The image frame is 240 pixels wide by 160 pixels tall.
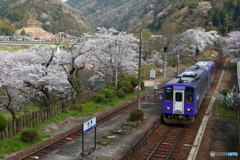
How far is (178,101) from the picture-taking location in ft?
58.9

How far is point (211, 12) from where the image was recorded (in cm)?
10131

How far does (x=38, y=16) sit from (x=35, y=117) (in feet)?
445

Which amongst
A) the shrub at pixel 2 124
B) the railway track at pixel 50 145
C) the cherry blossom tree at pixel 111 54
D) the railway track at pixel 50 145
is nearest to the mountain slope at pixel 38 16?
the cherry blossom tree at pixel 111 54

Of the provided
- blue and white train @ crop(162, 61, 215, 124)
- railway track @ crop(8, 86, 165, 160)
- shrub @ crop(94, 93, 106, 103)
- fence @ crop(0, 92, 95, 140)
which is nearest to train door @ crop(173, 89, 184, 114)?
blue and white train @ crop(162, 61, 215, 124)

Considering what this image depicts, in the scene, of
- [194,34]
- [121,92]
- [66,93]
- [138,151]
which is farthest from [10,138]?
[194,34]

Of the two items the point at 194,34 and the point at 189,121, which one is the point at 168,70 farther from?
the point at 189,121

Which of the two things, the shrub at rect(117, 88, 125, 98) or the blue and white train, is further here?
the shrub at rect(117, 88, 125, 98)

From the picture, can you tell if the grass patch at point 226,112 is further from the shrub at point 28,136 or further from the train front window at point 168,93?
the shrub at point 28,136

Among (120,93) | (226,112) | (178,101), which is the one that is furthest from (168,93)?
(120,93)

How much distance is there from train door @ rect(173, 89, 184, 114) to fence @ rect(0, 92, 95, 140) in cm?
901

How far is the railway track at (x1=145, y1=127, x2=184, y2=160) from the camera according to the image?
13.6 meters

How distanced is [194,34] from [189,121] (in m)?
43.5

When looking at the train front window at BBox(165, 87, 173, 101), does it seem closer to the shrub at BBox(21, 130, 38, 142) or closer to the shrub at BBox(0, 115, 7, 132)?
the shrub at BBox(21, 130, 38, 142)

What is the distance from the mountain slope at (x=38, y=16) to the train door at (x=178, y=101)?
409ft
